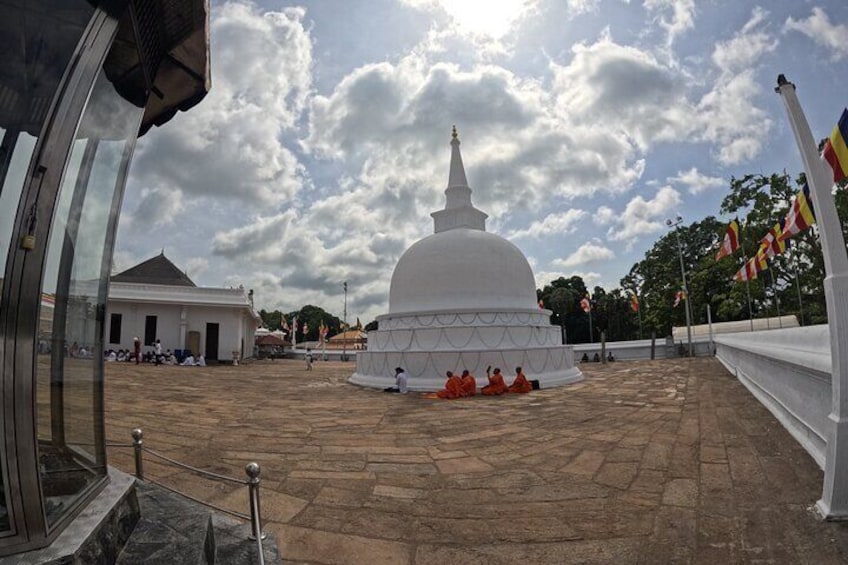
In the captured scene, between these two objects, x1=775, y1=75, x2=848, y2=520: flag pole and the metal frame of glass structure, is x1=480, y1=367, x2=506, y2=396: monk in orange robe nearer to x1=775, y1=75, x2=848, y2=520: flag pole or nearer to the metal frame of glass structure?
x1=775, y1=75, x2=848, y2=520: flag pole

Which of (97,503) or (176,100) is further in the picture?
(176,100)

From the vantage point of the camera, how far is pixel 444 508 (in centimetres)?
424

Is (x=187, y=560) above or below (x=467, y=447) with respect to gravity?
above

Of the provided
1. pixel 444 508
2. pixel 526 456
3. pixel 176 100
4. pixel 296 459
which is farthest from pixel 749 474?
pixel 176 100

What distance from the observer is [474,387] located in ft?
42.0

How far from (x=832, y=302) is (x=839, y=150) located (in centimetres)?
160

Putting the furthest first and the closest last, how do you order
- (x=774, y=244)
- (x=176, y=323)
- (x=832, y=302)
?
(x=176, y=323) < (x=774, y=244) < (x=832, y=302)

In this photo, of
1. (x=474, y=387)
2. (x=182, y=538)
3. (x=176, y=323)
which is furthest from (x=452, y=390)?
(x=176, y=323)

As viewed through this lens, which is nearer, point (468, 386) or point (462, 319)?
point (468, 386)

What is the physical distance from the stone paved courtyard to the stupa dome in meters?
7.62

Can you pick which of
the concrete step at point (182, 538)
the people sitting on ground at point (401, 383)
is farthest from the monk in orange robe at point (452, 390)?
the concrete step at point (182, 538)

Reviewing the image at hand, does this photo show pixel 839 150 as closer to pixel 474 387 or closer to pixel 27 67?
pixel 27 67

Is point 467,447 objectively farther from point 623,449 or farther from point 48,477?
point 48,477

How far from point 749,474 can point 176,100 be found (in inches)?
255
